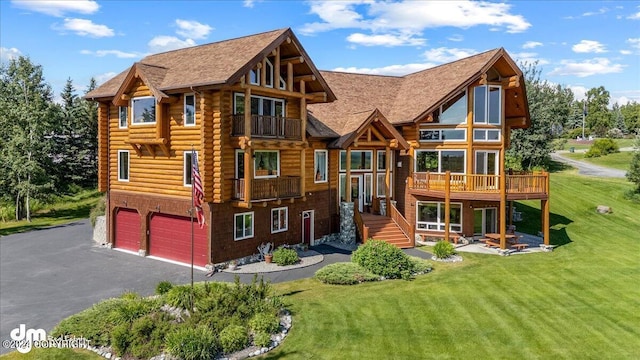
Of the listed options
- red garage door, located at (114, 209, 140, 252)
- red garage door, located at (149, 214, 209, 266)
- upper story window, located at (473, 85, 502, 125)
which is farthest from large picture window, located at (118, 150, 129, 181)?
upper story window, located at (473, 85, 502, 125)

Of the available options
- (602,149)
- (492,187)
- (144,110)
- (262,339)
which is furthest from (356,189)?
(602,149)

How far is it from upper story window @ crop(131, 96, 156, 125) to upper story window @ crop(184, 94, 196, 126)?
200 cm

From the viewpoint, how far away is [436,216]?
26.8 metres

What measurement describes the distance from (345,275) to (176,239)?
A: 9.03 m

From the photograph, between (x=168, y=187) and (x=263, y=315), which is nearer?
(x=263, y=315)

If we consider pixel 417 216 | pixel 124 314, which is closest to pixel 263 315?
pixel 124 314

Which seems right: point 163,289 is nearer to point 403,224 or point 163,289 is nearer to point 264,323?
point 264,323

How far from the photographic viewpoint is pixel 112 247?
24.9 metres

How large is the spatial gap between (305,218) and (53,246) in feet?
48.3

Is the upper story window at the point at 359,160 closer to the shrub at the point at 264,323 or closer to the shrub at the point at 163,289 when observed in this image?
the shrub at the point at 163,289

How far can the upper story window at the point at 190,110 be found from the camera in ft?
66.6

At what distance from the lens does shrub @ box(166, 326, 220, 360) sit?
37.2ft

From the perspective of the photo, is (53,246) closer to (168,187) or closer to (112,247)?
(112,247)

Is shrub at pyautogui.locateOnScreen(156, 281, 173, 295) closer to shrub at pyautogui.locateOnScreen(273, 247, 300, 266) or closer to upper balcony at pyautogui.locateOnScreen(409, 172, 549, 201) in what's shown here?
shrub at pyautogui.locateOnScreen(273, 247, 300, 266)
